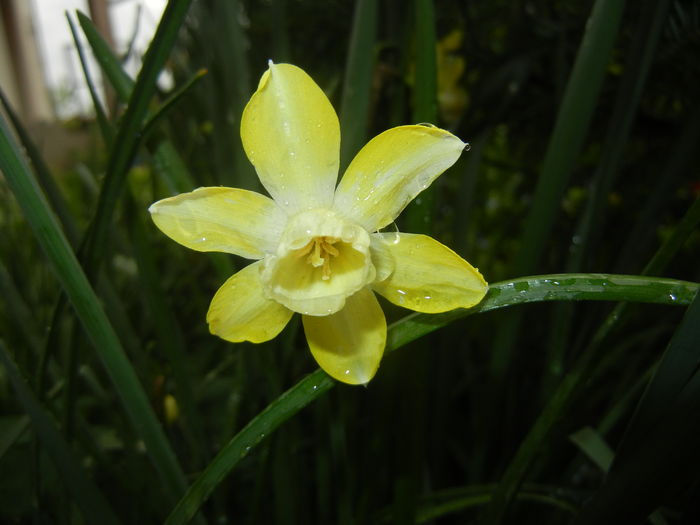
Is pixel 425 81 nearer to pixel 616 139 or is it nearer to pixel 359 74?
pixel 359 74

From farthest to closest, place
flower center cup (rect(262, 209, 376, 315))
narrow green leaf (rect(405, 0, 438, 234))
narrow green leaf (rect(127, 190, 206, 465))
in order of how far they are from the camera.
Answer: narrow green leaf (rect(127, 190, 206, 465)), narrow green leaf (rect(405, 0, 438, 234)), flower center cup (rect(262, 209, 376, 315))

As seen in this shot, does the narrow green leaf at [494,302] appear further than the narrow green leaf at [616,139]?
No

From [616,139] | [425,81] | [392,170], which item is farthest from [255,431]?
[616,139]

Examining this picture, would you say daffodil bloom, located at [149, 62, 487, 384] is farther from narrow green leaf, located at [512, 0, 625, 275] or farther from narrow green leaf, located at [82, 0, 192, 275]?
narrow green leaf, located at [512, 0, 625, 275]

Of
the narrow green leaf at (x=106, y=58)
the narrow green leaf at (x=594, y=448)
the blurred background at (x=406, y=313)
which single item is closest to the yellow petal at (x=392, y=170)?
the blurred background at (x=406, y=313)

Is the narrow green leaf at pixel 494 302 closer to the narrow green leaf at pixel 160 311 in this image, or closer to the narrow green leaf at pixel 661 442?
the narrow green leaf at pixel 661 442

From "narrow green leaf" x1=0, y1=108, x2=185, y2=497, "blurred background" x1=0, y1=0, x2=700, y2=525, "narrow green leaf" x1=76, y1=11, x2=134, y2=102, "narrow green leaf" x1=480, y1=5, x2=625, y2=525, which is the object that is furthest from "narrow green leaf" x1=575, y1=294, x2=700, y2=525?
"narrow green leaf" x1=76, y1=11, x2=134, y2=102
